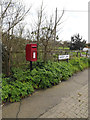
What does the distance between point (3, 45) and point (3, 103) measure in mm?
2092

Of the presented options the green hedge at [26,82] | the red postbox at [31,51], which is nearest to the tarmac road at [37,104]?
the green hedge at [26,82]

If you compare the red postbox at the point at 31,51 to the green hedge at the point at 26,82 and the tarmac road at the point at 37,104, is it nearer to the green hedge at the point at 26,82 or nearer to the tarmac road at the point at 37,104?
the green hedge at the point at 26,82

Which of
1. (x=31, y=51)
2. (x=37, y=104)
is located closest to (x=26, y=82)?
(x=37, y=104)

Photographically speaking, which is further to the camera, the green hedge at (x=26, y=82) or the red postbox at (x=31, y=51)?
the red postbox at (x=31, y=51)

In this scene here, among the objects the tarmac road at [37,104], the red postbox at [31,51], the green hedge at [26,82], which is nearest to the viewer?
the tarmac road at [37,104]

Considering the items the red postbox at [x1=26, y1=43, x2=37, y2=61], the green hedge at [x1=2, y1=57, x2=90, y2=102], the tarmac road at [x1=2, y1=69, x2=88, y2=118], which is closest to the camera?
the tarmac road at [x1=2, y1=69, x2=88, y2=118]

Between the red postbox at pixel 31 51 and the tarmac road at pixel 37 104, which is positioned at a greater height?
the red postbox at pixel 31 51

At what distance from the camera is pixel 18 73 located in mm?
4152

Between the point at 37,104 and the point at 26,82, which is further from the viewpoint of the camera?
the point at 26,82

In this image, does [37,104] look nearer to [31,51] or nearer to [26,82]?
[26,82]

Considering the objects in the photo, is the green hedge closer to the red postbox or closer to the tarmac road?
the tarmac road

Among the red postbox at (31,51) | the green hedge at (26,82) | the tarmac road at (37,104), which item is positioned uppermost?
the red postbox at (31,51)

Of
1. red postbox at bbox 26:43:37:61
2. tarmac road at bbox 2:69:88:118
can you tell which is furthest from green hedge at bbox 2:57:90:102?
red postbox at bbox 26:43:37:61

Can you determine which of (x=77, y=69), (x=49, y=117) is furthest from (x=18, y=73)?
(x=77, y=69)
